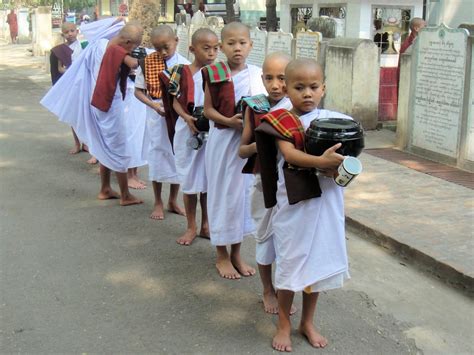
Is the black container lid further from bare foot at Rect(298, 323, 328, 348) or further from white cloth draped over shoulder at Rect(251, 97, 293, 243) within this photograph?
bare foot at Rect(298, 323, 328, 348)

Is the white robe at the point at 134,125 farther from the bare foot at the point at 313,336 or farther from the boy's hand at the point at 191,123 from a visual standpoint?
the bare foot at the point at 313,336

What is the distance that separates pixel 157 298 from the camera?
4.05 m

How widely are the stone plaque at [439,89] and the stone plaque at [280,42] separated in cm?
294

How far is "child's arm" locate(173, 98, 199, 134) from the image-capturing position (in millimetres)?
4770

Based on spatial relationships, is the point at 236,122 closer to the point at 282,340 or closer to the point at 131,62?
the point at 282,340

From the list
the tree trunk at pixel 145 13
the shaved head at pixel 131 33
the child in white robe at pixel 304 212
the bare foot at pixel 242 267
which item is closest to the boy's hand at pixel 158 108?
the shaved head at pixel 131 33

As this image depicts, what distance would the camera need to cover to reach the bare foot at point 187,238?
5078 millimetres

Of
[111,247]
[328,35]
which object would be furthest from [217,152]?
[328,35]

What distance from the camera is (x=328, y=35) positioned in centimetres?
1044

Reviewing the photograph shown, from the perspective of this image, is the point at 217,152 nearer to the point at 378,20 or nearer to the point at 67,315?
the point at 67,315

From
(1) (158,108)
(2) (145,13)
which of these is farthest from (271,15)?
(1) (158,108)

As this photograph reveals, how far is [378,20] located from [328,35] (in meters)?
2.18

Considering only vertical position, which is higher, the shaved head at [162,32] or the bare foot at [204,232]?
the shaved head at [162,32]

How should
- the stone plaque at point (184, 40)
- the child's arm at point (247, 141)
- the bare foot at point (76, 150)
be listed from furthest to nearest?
1. the stone plaque at point (184, 40)
2. the bare foot at point (76, 150)
3. the child's arm at point (247, 141)
